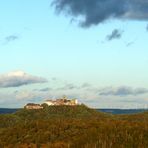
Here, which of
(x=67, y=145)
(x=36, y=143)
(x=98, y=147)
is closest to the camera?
(x=98, y=147)

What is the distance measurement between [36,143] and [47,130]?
16052 millimetres

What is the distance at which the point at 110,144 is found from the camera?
87938 mm

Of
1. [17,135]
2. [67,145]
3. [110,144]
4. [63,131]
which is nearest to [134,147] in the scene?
[110,144]

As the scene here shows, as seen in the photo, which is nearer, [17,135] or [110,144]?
[110,144]

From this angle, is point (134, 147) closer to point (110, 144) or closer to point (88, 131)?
point (110, 144)

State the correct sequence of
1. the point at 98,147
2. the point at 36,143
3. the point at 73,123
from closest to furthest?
the point at 98,147, the point at 36,143, the point at 73,123

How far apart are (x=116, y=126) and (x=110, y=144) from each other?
26.8m

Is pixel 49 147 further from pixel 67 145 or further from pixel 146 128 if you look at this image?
pixel 146 128

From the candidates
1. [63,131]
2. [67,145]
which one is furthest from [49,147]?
[63,131]

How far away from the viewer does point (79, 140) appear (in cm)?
9800

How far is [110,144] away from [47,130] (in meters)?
35.3

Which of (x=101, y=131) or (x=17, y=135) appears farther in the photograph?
(x=17, y=135)

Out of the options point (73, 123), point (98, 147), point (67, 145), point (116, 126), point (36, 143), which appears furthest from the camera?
point (73, 123)

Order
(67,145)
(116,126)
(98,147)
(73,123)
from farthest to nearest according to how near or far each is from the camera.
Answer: (73,123)
(116,126)
(67,145)
(98,147)
